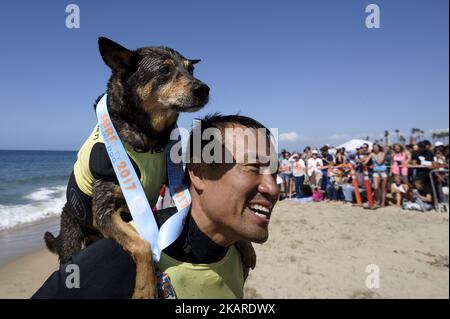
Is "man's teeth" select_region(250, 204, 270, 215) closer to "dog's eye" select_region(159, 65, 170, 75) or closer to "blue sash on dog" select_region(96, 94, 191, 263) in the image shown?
"blue sash on dog" select_region(96, 94, 191, 263)

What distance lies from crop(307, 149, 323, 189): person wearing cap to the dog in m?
12.2

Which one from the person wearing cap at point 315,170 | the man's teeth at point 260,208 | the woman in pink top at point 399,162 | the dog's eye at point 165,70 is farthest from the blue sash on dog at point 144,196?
the person wearing cap at point 315,170

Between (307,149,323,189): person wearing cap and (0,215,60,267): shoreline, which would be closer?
(0,215,60,267): shoreline

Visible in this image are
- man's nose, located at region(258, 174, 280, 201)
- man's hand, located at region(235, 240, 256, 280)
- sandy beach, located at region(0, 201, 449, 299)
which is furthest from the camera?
sandy beach, located at region(0, 201, 449, 299)

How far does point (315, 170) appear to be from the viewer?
46.9 ft

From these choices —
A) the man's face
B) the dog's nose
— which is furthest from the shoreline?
the man's face

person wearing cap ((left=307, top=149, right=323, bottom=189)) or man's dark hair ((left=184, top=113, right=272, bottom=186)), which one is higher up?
man's dark hair ((left=184, top=113, right=272, bottom=186))

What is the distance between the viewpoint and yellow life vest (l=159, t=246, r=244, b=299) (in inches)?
65.2

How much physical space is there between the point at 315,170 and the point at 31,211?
37.7 feet

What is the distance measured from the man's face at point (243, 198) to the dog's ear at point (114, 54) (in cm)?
137

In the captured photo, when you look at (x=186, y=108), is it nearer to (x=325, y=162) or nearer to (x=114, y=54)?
(x=114, y=54)

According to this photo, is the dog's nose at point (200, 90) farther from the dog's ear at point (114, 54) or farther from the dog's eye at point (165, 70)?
the dog's ear at point (114, 54)
